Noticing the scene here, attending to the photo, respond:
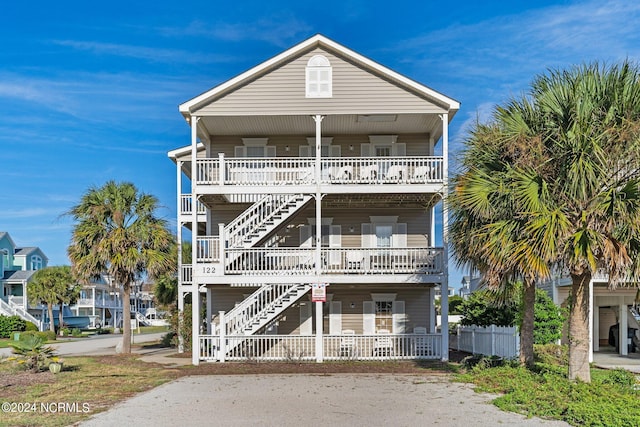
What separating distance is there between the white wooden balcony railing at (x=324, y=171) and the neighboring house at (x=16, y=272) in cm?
4088

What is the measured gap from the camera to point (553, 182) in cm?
1374

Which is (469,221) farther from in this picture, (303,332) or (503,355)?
(303,332)

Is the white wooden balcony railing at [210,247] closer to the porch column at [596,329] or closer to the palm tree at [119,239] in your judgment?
the palm tree at [119,239]

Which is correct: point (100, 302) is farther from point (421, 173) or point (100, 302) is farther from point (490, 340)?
point (490, 340)

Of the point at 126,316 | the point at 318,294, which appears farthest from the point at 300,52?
the point at 126,316

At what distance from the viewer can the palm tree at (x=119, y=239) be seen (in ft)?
77.6

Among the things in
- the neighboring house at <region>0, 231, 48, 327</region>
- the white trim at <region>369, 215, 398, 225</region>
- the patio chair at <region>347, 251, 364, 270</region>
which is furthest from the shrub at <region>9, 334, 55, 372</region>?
the neighboring house at <region>0, 231, 48, 327</region>

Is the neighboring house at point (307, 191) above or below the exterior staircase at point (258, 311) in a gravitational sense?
above

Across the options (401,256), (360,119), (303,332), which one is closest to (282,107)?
(360,119)

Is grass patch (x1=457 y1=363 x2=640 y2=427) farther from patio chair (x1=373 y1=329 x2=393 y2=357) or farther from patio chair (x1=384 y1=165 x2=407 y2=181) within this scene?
patio chair (x1=384 y1=165 x2=407 y2=181)

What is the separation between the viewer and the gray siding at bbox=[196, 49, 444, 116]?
22.0 metres

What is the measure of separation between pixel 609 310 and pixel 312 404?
1918cm

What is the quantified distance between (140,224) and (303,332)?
753 centimetres

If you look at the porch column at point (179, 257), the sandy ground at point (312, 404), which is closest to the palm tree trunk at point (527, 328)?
the sandy ground at point (312, 404)
